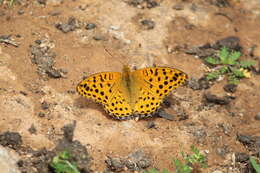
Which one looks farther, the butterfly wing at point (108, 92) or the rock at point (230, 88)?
the rock at point (230, 88)

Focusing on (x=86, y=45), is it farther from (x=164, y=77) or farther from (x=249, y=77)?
(x=249, y=77)

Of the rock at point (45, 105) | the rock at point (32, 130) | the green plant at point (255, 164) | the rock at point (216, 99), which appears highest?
the rock at point (45, 105)

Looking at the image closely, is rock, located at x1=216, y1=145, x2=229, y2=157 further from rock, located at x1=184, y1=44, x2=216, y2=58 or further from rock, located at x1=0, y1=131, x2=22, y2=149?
rock, located at x1=0, y1=131, x2=22, y2=149

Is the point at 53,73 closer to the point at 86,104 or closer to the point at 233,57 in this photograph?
the point at 86,104

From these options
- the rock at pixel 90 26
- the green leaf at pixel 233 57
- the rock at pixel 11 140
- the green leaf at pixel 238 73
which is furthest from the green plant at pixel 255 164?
the rock at pixel 90 26

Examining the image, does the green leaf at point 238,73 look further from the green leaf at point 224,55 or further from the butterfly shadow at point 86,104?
the butterfly shadow at point 86,104

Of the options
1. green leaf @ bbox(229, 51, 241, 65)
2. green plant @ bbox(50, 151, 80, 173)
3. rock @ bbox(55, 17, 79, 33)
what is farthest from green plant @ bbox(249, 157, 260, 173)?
rock @ bbox(55, 17, 79, 33)
